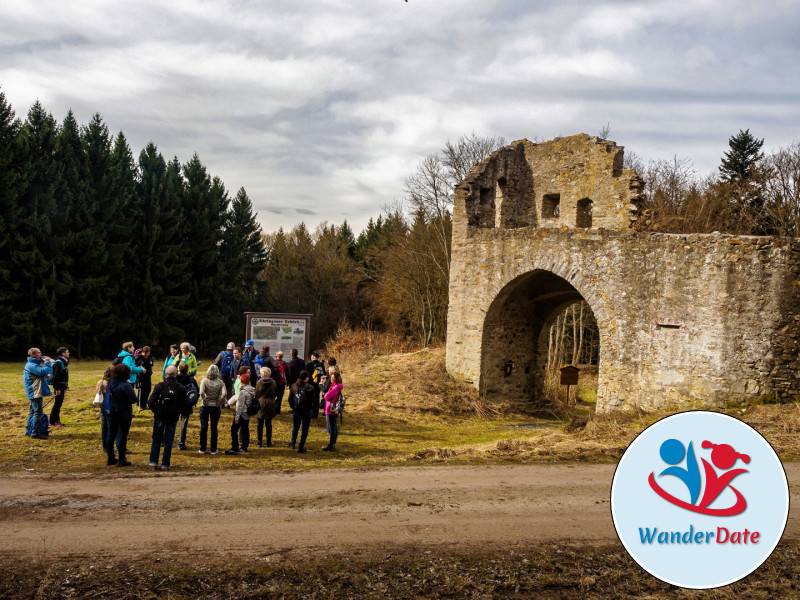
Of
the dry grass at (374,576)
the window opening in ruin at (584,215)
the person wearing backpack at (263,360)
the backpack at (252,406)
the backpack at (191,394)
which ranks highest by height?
the window opening in ruin at (584,215)

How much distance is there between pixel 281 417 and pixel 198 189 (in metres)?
28.1

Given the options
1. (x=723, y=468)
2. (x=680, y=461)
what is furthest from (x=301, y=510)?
(x=723, y=468)

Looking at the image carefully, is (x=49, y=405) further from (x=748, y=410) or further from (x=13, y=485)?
(x=748, y=410)

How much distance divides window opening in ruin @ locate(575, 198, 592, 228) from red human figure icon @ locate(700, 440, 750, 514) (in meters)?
16.5

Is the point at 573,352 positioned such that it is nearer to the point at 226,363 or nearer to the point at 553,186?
the point at 553,186

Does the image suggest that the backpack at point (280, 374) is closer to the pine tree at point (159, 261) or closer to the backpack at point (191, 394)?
the backpack at point (191, 394)

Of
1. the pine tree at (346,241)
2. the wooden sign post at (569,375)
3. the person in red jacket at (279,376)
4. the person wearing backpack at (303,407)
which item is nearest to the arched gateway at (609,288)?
the wooden sign post at (569,375)

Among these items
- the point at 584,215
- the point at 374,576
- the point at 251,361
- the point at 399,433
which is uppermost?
the point at 584,215

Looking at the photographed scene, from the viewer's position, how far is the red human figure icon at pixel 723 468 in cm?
435

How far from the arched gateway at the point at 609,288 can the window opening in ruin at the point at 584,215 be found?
0.04m

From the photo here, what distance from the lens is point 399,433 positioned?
1384 cm

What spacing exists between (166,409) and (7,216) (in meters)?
23.8

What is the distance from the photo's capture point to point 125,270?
34188 millimetres

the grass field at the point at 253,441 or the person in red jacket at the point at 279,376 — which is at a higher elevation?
the person in red jacket at the point at 279,376
